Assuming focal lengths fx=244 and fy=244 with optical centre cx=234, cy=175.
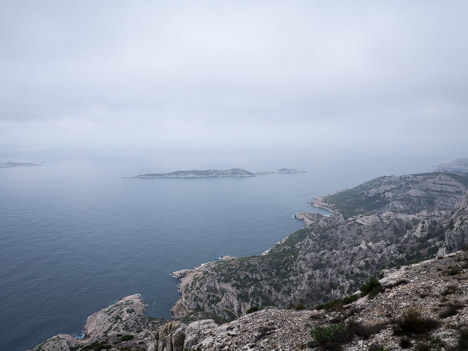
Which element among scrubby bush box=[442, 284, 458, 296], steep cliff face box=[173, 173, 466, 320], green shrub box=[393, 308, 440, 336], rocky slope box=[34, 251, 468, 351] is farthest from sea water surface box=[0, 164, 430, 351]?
green shrub box=[393, 308, 440, 336]

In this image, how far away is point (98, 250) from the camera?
114m

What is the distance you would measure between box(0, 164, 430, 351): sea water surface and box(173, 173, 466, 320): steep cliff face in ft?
50.2

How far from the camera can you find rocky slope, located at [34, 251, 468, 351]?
37.2 feet

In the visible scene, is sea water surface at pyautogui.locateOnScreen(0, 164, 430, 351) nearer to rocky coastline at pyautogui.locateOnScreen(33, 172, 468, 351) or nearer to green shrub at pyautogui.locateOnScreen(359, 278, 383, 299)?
rocky coastline at pyautogui.locateOnScreen(33, 172, 468, 351)

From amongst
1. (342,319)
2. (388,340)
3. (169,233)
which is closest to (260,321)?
(342,319)

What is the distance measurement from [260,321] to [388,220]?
282 ft

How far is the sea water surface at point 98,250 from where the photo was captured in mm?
73000

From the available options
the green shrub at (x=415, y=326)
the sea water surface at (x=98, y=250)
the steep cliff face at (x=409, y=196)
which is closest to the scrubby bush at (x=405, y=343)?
the green shrub at (x=415, y=326)

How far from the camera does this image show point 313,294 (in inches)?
2456

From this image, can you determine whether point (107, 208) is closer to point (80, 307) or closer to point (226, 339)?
point (80, 307)

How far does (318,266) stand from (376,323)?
61.6 metres

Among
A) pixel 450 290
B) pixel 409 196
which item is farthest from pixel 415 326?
pixel 409 196

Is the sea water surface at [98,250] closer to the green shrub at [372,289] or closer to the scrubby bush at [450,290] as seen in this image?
the green shrub at [372,289]

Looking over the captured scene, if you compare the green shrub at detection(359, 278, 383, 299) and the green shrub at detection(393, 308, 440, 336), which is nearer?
the green shrub at detection(393, 308, 440, 336)
